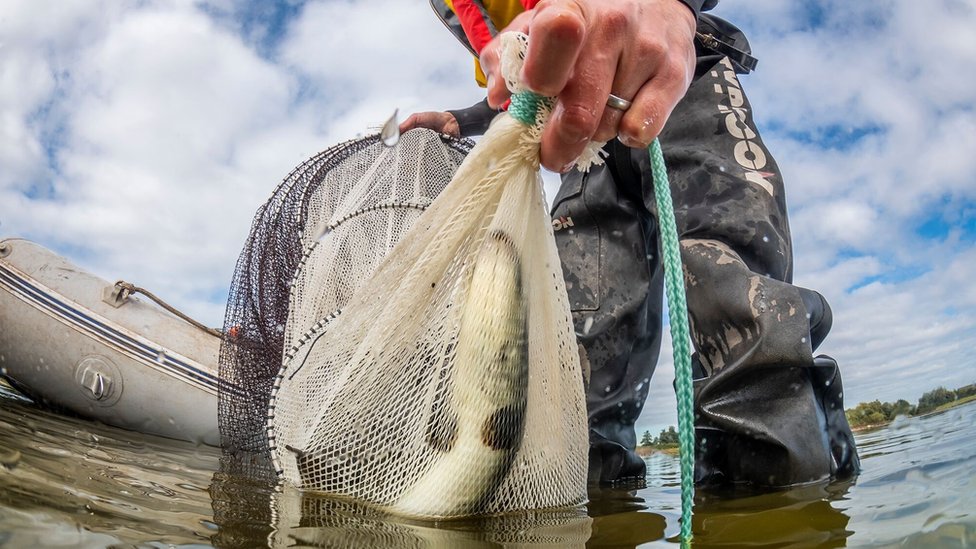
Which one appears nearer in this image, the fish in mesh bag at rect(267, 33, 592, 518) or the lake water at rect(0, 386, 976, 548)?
the lake water at rect(0, 386, 976, 548)

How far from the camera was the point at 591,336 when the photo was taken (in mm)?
2436

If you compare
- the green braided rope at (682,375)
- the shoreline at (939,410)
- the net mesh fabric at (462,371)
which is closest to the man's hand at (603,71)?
the net mesh fabric at (462,371)

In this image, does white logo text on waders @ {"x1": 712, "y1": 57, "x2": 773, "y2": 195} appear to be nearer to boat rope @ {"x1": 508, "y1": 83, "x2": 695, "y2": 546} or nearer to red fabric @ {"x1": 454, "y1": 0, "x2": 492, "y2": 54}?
red fabric @ {"x1": 454, "y1": 0, "x2": 492, "y2": 54}

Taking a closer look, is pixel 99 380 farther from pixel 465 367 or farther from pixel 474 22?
pixel 465 367

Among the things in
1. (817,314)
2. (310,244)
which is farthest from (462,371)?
(310,244)

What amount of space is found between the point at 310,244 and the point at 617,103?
1.49 meters

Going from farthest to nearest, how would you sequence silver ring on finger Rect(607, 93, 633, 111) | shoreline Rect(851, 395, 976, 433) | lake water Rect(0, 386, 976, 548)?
shoreline Rect(851, 395, 976, 433) → silver ring on finger Rect(607, 93, 633, 111) → lake water Rect(0, 386, 976, 548)

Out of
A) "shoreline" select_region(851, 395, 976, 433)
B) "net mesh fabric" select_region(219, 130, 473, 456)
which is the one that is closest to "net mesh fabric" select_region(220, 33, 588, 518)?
"net mesh fabric" select_region(219, 130, 473, 456)


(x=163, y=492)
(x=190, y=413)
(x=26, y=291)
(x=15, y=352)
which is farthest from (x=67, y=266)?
(x=163, y=492)

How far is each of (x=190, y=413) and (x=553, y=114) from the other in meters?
3.18

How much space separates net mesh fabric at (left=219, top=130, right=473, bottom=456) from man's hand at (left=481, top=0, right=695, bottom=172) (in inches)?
43.8

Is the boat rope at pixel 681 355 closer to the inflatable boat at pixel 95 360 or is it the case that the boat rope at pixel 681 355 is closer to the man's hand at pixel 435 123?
the man's hand at pixel 435 123

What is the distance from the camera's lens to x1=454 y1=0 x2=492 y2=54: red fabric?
8.04 feet

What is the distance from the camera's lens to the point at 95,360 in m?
3.45
